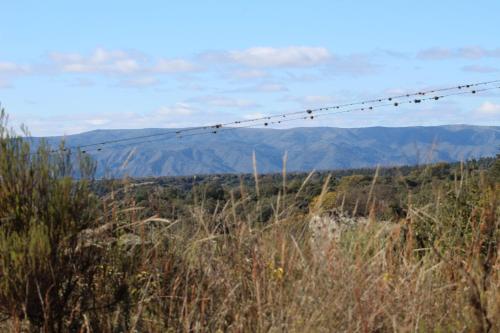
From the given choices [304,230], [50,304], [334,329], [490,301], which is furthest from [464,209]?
[50,304]

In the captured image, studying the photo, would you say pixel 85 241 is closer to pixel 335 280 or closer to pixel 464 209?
pixel 335 280

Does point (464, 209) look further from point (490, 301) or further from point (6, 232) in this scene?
point (6, 232)

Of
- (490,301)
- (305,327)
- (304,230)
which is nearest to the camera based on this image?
(305,327)

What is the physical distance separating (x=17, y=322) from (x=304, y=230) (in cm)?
231

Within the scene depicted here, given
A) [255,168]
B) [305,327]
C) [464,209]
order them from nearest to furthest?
[305,327]
[255,168]
[464,209]

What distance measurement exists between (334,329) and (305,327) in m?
0.21

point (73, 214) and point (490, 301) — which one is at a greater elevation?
point (73, 214)

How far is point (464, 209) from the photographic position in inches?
342

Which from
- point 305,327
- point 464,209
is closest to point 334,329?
point 305,327

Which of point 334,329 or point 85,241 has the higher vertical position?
point 85,241

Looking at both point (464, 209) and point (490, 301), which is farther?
point (464, 209)

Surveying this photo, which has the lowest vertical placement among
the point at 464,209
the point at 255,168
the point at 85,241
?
the point at 464,209

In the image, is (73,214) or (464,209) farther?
(464,209)

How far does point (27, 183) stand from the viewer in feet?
14.6
